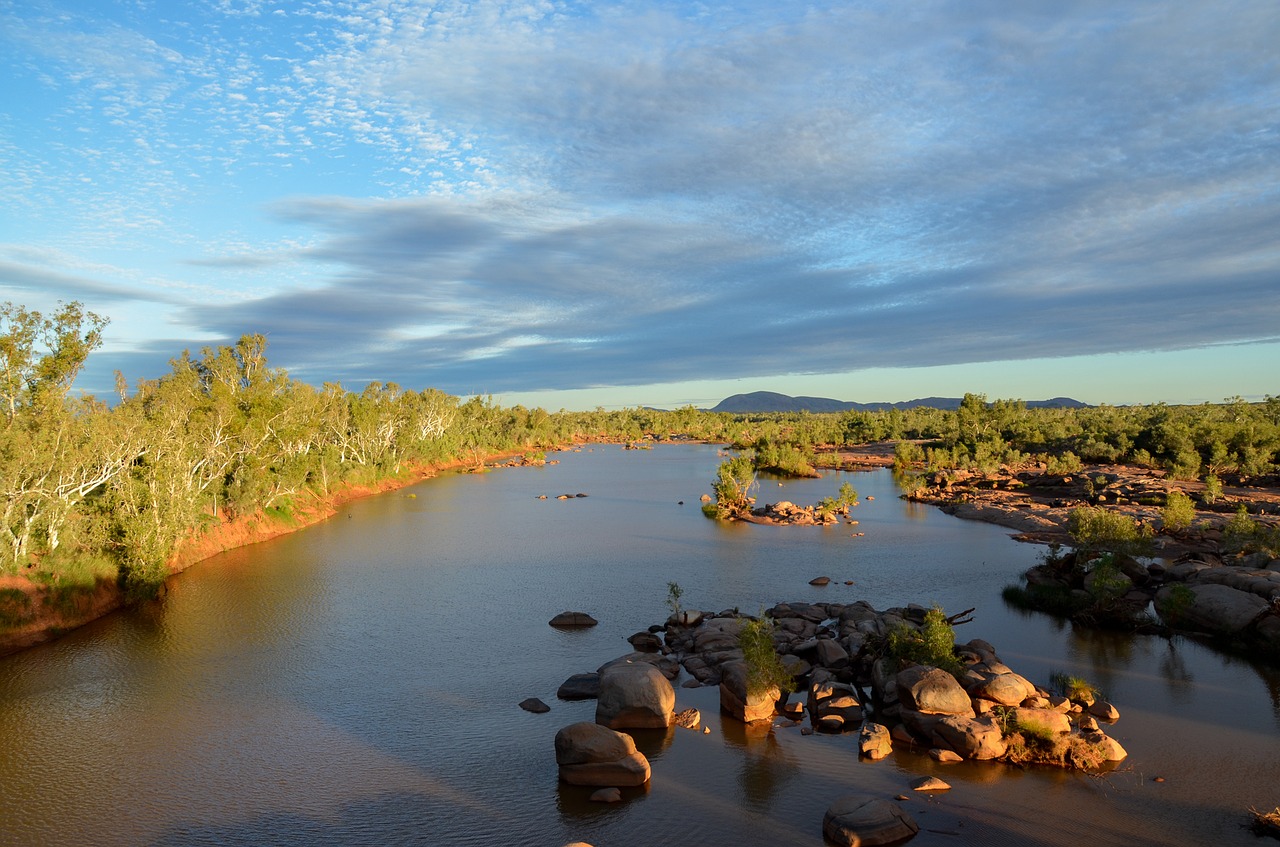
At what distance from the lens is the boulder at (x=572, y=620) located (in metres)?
32.5

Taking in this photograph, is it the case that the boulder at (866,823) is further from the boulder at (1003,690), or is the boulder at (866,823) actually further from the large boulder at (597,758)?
the boulder at (1003,690)

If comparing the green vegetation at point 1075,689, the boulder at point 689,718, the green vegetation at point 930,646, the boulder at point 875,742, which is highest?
the green vegetation at point 930,646

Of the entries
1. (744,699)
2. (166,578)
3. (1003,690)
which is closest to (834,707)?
(744,699)

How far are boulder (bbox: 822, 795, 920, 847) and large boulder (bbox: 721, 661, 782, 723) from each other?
557 cm

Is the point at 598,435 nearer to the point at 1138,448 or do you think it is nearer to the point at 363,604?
the point at 1138,448

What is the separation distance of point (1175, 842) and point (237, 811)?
833 inches

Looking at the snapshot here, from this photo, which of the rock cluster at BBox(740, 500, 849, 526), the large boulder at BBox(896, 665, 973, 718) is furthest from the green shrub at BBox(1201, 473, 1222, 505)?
the large boulder at BBox(896, 665, 973, 718)

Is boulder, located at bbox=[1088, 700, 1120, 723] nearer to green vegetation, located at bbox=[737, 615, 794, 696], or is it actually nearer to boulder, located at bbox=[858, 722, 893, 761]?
boulder, located at bbox=[858, 722, 893, 761]

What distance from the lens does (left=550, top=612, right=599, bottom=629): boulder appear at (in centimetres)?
3250

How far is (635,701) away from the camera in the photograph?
871 inches

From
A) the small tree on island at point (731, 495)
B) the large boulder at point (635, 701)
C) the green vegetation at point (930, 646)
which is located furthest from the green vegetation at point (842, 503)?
the large boulder at point (635, 701)

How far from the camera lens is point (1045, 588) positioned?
35.2 meters

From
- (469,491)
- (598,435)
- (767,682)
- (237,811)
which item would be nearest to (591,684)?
(767,682)

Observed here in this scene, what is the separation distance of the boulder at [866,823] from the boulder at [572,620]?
16.9 metres
